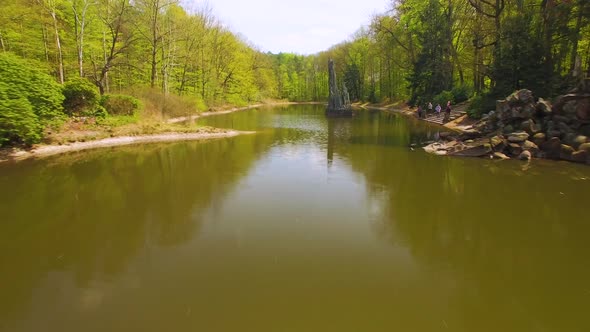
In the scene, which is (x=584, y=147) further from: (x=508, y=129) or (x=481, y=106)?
(x=481, y=106)

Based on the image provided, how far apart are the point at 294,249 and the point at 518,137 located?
1496cm

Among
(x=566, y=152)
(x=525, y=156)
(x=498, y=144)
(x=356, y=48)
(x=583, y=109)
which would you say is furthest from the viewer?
(x=356, y=48)

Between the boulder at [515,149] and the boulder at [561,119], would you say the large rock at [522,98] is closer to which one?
the boulder at [561,119]

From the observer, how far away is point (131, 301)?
16.4 feet

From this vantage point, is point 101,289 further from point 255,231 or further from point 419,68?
point 419,68

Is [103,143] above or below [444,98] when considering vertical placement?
below

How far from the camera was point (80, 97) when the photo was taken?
1997 centimetres

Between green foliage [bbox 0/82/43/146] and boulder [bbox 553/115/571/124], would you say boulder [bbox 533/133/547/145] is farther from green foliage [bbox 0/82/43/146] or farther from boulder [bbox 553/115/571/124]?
green foliage [bbox 0/82/43/146]

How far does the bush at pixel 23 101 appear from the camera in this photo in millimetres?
13758

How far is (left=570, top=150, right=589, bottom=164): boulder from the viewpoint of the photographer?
14164 mm

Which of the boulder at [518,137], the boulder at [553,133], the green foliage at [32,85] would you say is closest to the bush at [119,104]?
the green foliage at [32,85]

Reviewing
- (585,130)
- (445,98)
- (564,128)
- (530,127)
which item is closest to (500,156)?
(530,127)

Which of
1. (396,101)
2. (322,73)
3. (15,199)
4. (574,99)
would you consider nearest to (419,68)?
(396,101)

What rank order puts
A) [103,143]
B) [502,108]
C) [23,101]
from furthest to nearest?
[103,143], [502,108], [23,101]
